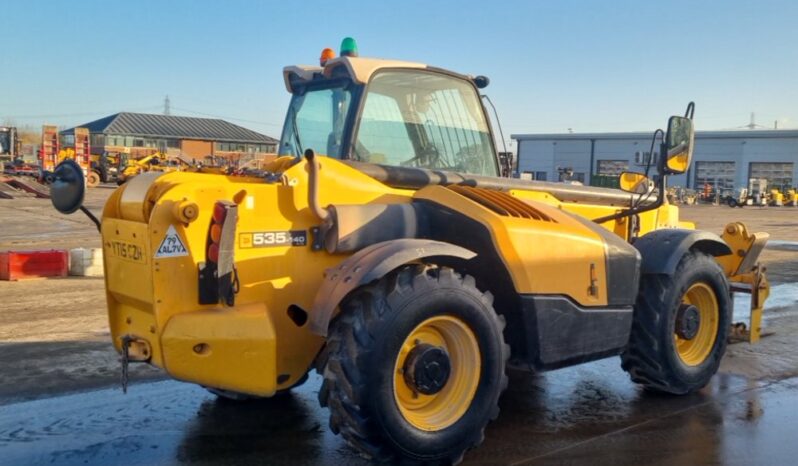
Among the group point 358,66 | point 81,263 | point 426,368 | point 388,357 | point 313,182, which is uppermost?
point 358,66

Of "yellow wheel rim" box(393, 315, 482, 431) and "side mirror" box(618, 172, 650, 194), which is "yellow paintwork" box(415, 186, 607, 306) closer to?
"yellow wheel rim" box(393, 315, 482, 431)

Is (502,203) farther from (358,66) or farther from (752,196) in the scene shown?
(752,196)

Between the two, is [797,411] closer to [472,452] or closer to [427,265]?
[472,452]

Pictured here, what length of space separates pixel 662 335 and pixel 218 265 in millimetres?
3265

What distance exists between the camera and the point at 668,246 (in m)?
5.39

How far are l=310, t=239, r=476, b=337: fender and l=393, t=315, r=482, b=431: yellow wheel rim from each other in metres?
0.38

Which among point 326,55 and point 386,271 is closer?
point 386,271

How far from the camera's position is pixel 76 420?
485cm

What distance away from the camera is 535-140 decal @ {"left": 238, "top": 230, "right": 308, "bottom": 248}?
3920 mm

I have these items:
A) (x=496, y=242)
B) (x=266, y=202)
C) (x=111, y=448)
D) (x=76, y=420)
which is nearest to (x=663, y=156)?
(x=496, y=242)

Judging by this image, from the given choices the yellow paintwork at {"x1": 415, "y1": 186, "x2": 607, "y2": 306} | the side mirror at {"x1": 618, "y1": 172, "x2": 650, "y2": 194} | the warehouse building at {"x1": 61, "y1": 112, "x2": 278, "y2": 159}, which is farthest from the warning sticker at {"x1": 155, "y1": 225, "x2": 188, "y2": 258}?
the warehouse building at {"x1": 61, "y1": 112, "x2": 278, "y2": 159}

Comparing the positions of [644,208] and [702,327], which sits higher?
[644,208]

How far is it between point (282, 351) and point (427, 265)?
3.09 feet

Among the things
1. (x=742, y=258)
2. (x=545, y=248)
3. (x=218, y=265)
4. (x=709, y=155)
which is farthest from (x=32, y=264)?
(x=709, y=155)
